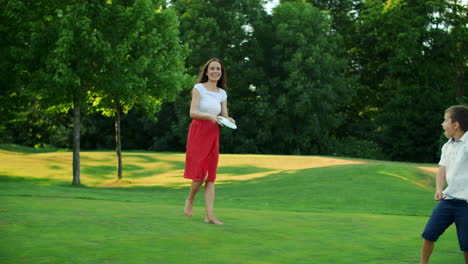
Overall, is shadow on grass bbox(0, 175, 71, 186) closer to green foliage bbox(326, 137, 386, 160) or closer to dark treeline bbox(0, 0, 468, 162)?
dark treeline bbox(0, 0, 468, 162)

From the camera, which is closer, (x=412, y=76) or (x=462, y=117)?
(x=462, y=117)

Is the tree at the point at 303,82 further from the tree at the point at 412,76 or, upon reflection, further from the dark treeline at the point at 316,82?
the tree at the point at 412,76

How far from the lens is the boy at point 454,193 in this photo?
5.31 metres

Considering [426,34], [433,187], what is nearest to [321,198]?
[433,187]

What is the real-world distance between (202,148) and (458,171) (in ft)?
11.3

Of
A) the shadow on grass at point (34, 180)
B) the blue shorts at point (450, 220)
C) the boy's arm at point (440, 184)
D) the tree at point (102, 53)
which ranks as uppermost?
the tree at point (102, 53)

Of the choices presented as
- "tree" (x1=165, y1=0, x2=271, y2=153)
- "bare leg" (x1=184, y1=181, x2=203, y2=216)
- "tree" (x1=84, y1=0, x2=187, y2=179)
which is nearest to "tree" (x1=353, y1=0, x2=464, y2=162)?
"tree" (x1=165, y1=0, x2=271, y2=153)

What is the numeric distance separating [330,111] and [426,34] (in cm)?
1016

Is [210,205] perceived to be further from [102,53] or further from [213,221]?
[102,53]

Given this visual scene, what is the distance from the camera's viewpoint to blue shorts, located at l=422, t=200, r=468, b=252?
17.3 ft

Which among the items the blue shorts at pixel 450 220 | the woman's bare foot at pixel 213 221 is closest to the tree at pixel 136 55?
the woman's bare foot at pixel 213 221

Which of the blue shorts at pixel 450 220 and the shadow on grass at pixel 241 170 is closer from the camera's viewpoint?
the blue shorts at pixel 450 220

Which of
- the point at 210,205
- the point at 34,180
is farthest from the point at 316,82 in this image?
the point at 210,205

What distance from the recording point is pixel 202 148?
7625 millimetres
